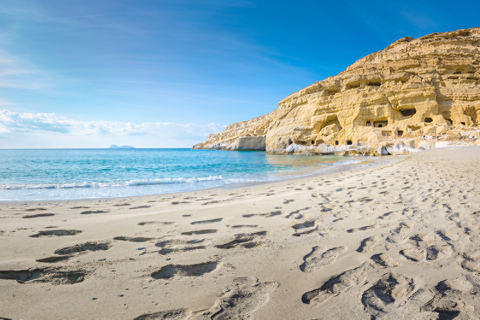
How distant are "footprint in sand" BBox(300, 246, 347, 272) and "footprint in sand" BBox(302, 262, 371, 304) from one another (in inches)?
8.5

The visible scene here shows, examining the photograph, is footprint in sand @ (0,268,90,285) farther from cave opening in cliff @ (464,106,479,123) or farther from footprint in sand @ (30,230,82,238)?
cave opening in cliff @ (464,106,479,123)

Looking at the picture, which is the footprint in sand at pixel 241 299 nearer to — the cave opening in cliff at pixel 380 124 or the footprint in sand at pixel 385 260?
the footprint in sand at pixel 385 260

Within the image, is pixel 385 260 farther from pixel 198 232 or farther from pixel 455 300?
pixel 198 232

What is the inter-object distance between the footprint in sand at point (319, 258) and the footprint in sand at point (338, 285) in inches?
8.5

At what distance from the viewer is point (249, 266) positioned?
2.15 meters

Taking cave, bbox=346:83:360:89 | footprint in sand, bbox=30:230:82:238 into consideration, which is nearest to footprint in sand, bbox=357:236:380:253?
footprint in sand, bbox=30:230:82:238

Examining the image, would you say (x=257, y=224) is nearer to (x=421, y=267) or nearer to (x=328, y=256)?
(x=328, y=256)

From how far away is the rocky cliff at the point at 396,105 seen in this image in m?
30.1

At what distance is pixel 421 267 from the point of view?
80.9 inches

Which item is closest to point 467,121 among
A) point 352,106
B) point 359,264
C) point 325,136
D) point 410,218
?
point 352,106

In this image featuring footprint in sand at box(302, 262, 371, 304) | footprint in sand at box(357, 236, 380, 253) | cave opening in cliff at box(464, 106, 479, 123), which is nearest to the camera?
footprint in sand at box(302, 262, 371, 304)

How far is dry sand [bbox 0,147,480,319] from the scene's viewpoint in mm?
1559

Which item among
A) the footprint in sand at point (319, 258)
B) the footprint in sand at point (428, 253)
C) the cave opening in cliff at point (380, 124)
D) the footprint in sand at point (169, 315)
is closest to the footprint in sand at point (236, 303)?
the footprint in sand at point (169, 315)

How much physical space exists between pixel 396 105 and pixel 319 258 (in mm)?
39593
